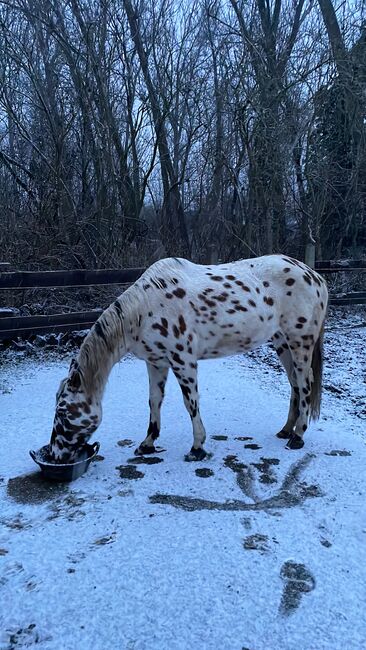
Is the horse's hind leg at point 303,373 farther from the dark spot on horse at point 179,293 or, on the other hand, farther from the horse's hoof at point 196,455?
the dark spot on horse at point 179,293

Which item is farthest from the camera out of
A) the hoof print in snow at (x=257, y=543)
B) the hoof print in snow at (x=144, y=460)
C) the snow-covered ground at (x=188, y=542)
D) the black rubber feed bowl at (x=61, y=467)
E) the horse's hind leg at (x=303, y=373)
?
the horse's hind leg at (x=303, y=373)

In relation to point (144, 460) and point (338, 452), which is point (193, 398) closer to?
point (144, 460)

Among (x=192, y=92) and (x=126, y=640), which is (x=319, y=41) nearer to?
(x=192, y=92)

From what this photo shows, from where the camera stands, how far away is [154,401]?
3764 mm

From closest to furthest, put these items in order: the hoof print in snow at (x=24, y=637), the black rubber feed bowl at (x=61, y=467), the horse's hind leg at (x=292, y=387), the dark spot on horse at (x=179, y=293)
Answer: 1. the hoof print in snow at (x=24, y=637)
2. the black rubber feed bowl at (x=61, y=467)
3. the dark spot on horse at (x=179, y=293)
4. the horse's hind leg at (x=292, y=387)

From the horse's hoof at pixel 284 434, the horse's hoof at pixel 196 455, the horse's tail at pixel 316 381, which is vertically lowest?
the horse's hoof at pixel 284 434

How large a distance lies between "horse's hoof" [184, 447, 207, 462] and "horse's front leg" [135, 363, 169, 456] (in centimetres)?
30

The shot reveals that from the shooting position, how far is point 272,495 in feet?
9.68

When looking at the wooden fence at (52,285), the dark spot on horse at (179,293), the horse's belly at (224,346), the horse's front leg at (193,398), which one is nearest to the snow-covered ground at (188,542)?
the horse's front leg at (193,398)

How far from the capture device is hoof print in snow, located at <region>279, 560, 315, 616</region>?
1985 millimetres

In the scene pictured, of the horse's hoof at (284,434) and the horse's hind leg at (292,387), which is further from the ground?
the horse's hind leg at (292,387)

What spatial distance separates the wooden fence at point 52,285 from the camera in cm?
672

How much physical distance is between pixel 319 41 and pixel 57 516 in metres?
11.7

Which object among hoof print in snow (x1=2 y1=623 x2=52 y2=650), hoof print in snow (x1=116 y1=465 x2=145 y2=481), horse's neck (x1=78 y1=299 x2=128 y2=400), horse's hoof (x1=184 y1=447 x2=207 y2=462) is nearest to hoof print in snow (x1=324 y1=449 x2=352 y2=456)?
horse's hoof (x1=184 y1=447 x2=207 y2=462)
